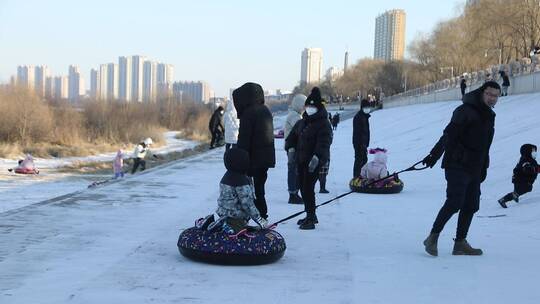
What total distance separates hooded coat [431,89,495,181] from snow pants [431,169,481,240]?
74 mm

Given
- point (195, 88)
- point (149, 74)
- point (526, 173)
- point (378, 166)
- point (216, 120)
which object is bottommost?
point (378, 166)

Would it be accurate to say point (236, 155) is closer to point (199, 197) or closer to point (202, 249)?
point (202, 249)

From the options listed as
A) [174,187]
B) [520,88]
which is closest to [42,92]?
[520,88]

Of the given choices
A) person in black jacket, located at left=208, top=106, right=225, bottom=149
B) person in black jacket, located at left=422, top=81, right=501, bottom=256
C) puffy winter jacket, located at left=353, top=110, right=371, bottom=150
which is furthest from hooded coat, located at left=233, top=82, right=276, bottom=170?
person in black jacket, located at left=208, top=106, right=225, bottom=149

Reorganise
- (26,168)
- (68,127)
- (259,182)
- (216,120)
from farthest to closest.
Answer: (68,127)
(26,168)
(216,120)
(259,182)

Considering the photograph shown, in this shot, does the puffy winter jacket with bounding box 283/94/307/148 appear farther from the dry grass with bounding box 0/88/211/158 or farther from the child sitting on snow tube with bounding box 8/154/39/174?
the dry grass with bounding box 0/88/211/158

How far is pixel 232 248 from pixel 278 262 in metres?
0.55

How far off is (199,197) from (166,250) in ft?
13.5

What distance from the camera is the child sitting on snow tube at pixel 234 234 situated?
552 cm

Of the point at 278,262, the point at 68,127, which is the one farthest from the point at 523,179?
the point at 68,127

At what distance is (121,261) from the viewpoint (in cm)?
562

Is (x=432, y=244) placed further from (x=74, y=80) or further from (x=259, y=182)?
(x=74, y=80)

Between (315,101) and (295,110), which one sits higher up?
(315,101)

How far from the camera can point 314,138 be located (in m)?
7.43
